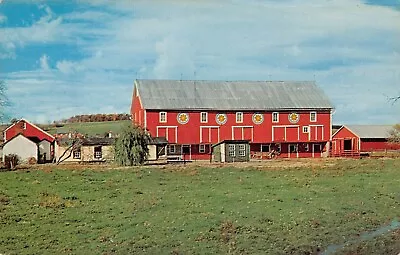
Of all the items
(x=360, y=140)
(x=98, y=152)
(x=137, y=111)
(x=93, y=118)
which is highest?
(x=137, y=111)

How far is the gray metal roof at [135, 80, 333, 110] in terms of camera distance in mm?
6160

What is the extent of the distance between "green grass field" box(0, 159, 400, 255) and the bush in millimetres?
153

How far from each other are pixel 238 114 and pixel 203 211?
1.97 metres

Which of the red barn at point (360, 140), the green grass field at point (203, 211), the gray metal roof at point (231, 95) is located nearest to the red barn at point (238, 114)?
the gray metal roof at point (231, 95)

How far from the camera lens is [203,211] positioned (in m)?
5.11

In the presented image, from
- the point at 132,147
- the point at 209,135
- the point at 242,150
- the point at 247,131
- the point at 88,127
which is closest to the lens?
the point at 88,127

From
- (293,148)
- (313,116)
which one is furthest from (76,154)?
(313,116)

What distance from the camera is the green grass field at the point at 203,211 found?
453 centimetres

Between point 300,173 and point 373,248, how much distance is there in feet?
3.90

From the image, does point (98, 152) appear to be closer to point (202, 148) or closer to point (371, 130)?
point (202, 148)

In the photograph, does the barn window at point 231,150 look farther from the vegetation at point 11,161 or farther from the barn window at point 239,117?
the vegetation at point 11,161

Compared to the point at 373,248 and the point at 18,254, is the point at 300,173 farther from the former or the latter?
the point at 18,254

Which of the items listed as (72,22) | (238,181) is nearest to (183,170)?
(238,181)

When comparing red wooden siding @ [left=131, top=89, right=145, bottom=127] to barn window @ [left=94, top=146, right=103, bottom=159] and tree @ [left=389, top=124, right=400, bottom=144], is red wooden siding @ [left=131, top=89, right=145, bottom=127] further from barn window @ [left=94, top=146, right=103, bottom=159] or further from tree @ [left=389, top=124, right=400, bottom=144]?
tree @ [left=389, top=124, right=400, bottom=144]
